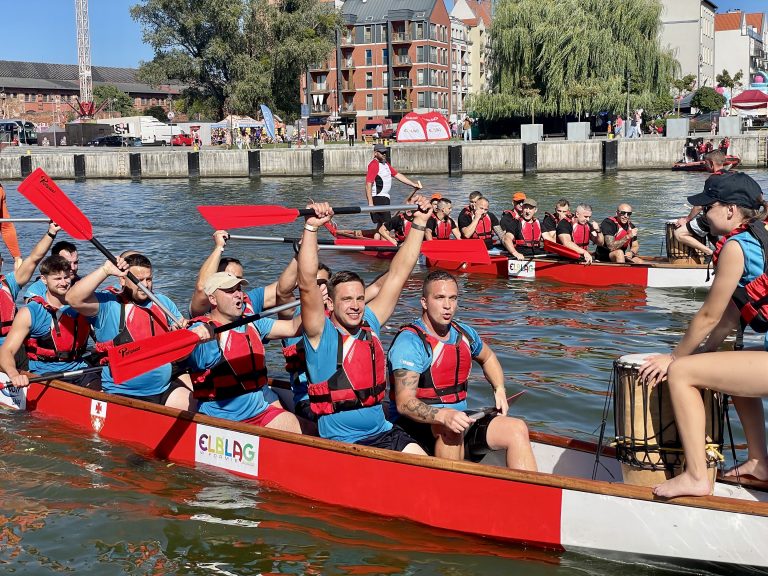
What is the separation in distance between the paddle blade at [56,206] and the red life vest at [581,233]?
841 centimetres

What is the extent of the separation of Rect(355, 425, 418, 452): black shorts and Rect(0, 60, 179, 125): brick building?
348ft

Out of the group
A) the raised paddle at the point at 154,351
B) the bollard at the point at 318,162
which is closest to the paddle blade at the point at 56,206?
the raised paddle at the point at 154,351

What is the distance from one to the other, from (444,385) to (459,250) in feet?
8.67

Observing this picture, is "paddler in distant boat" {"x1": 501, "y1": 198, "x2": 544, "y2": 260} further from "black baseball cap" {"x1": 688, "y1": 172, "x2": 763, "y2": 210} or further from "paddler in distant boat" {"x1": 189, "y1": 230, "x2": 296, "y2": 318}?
"black baseball cap" {"x1": 688, "y1": 172, "x2": 763, "y2": 210}

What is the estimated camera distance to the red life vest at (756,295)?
15.6ft

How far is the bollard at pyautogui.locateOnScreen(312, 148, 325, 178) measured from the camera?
126ft

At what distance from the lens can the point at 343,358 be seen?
18.7 ft

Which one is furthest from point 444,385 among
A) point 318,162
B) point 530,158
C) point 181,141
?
point 181,141

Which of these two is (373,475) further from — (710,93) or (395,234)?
(710,93)

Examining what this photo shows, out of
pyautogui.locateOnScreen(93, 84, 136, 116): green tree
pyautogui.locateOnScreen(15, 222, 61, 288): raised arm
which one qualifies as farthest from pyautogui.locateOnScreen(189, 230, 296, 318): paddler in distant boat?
pyautogui.locateOnScreen(93, 84, 136, 116): green tree

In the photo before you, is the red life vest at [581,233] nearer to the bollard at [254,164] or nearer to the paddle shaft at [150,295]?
the paddle shaft at [150,295]

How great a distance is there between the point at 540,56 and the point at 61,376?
3767 centimetres

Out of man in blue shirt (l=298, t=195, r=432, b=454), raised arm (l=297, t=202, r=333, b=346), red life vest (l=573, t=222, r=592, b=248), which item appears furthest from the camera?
red life vest (l=573, t=222, r=592, b=248)

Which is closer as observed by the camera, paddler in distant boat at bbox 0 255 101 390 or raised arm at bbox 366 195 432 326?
raised arm at bbox 366 195 432 326
